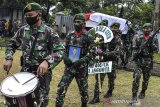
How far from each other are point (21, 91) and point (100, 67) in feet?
14.8

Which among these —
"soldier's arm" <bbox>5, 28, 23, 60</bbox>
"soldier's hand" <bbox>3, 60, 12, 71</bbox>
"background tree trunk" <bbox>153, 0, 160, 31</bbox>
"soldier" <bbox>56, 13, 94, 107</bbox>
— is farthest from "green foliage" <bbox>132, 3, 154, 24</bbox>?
"soldier's hand" <bbox>3, 60, 12, 71</bbox>

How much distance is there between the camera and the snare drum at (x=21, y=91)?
17.1ft

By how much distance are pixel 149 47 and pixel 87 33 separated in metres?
2.26

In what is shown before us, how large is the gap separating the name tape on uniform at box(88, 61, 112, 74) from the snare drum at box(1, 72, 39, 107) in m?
4.05

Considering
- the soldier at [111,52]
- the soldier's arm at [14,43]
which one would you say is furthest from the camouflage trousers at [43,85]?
the soldier at [111,52]

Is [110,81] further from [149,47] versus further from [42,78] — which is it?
[42,78]

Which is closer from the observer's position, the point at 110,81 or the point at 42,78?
the point at 42,78

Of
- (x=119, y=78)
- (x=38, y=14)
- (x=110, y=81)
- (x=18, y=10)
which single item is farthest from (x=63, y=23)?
(x=38, y=14)

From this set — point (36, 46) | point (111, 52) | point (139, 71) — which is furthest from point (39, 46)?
point (139, 71)

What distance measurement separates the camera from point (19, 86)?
5.38m

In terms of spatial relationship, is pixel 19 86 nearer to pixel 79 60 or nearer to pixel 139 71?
pixel 79 60

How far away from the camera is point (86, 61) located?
793cm

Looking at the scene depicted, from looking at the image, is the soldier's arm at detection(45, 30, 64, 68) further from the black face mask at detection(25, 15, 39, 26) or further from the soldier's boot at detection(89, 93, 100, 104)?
the soldier's boot at detection(89, 93, 100, 104)

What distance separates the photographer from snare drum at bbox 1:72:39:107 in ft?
17.1
